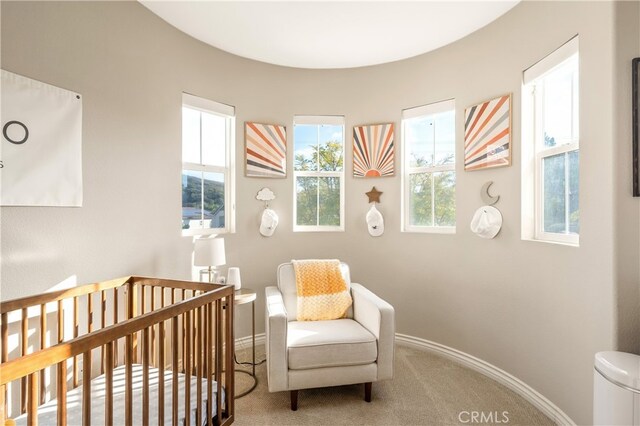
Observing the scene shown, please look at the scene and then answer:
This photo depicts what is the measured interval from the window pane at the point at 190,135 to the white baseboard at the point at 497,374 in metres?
2.38

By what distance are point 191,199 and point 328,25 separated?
1.70 m

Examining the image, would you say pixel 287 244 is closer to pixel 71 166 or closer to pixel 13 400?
pixel 71 166

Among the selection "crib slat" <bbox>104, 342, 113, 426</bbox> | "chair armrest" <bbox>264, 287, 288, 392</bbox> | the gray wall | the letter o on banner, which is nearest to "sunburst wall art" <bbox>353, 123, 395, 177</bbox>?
the gray wall

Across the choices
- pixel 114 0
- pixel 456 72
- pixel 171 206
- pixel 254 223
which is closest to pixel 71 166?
pixel 171 206

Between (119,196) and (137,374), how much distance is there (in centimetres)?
112

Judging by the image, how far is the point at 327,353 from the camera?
1.97 m

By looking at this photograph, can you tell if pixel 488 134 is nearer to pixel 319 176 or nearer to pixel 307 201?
pixel 319 176

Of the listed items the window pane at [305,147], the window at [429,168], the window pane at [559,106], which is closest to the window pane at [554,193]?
the window pane at [559,106]

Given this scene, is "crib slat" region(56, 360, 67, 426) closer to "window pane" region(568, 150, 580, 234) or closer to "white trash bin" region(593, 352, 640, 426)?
"white trash bin" region(593, 352, 640, 426)

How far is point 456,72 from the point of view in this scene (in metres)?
2.62

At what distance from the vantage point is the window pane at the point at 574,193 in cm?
182

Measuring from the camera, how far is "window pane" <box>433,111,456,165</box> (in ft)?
8.94

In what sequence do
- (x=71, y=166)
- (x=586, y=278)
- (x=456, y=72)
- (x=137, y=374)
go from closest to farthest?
1. (x=137, y=374)
2. (x=586, y=278)
3. (x=71, y=166)
4. (x=456, y=72)

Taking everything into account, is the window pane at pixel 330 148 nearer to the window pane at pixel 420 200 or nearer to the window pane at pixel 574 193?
the window pane at pixel 420 200
